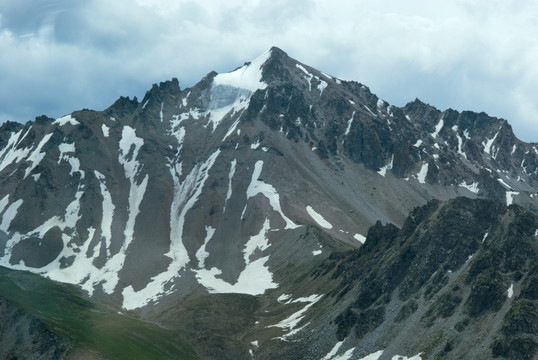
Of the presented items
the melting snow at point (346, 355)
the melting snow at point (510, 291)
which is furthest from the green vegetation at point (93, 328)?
the melting snow at point (510, 291)

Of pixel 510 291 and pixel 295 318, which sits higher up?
pixel 295 318

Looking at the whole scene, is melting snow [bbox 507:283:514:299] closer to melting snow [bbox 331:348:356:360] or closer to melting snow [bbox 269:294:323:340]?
melting snow [bbox 331:348:356:360]

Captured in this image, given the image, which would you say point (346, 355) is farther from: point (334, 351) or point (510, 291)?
point (510, 291)

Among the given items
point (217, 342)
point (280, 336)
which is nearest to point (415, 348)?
point (280, 336)

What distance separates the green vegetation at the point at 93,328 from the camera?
129500 mm

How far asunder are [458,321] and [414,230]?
44836 millimetres

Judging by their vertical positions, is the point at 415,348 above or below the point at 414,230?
below

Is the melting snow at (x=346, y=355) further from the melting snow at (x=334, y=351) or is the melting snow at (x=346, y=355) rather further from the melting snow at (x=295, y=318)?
the melting snow at (x=295, y=318)

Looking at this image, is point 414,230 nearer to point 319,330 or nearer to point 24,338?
point 319,330

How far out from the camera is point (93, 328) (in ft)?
482

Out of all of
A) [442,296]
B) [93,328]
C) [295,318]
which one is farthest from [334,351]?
[93,328]

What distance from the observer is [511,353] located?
109m

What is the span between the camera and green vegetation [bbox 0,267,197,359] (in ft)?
425

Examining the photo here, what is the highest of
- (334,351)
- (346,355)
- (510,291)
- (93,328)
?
(510,291)
